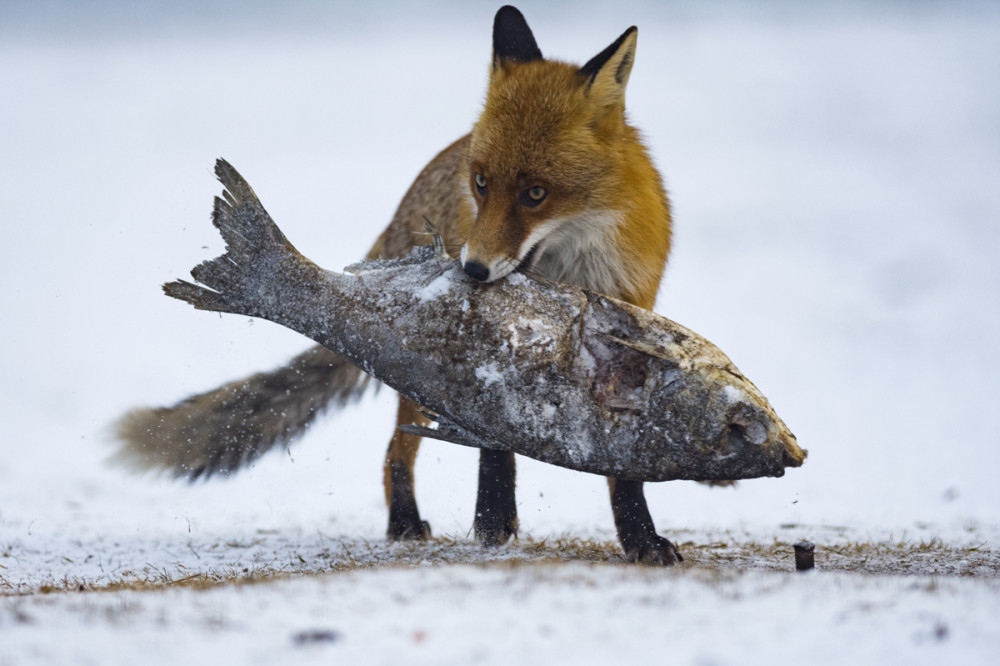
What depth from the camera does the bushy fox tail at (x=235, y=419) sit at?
17.8 ft

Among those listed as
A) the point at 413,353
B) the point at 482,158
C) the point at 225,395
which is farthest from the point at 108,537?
the point at 482,158

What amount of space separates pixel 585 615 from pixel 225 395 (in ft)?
11.9

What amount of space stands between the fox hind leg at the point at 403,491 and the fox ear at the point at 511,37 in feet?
6.55

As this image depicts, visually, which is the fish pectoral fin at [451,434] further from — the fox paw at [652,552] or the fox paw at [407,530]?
the fox paw at [407,530]

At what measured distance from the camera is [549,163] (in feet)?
12.5

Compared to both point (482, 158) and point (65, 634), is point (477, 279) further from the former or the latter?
point (65, 634)

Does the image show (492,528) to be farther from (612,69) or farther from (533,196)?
(612,69)

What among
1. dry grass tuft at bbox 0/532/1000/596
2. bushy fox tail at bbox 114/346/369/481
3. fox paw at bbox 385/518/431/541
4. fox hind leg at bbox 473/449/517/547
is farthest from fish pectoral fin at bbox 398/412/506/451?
bushy fox tail at bbox 114/346/369/481

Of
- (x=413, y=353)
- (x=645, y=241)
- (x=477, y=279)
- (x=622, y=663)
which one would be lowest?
(x=622, y=663)

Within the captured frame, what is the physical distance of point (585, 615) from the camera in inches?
99.8

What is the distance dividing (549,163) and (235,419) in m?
2.83

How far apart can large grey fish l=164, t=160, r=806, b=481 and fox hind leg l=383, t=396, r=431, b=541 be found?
1632 millimetres

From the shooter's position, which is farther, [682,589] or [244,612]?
[682,589]

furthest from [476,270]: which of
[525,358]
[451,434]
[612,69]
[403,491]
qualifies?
[403,491]
